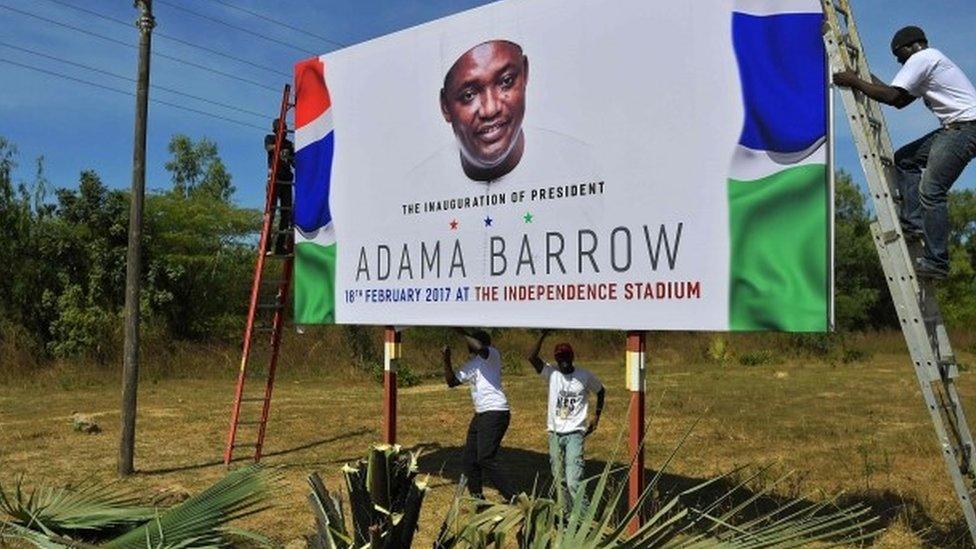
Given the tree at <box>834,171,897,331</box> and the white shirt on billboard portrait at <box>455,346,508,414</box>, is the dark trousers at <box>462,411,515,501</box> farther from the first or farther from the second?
the tree at <box>834,171,897,331</box>

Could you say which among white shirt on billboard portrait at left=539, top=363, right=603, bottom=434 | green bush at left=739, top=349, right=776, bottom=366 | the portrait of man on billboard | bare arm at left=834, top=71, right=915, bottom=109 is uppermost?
the portrait of man on billboard

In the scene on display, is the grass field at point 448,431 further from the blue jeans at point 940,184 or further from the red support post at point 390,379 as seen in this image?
the blue jeans at point 940,184

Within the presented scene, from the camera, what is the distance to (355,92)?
31.2ft

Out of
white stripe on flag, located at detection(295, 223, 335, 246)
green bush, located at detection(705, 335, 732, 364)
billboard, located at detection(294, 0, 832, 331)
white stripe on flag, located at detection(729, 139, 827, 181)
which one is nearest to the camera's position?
white stripe on flag, located at detection(729, 139, 827, 181)

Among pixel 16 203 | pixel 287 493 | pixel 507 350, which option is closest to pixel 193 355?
pixel 16 203

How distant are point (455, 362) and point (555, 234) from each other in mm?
20473

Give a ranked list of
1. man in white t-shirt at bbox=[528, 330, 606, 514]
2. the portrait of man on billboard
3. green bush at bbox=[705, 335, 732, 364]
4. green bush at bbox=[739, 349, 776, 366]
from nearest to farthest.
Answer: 1. the portrait of man on billboard
2. man in white t-shirt at bbox=[528, 330, 606, 514]
3. green bush at bbox=[739, 349, 776, 366]
4. green bush at bbox=[705, 335, 732, 364]

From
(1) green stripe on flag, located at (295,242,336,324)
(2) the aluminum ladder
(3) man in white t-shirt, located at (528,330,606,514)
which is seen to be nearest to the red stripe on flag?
(1) green stripe on flag, located at (295,242,336,324)

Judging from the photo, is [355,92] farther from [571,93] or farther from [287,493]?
[287,493]

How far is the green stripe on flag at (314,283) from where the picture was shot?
32.3 ft

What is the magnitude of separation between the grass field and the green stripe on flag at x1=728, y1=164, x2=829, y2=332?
111cm

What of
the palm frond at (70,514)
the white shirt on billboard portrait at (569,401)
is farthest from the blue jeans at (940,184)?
the palm frond at (70,514)

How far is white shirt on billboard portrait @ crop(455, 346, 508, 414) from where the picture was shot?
8.45m

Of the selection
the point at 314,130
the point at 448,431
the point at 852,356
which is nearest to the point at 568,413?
the point at 314,130
